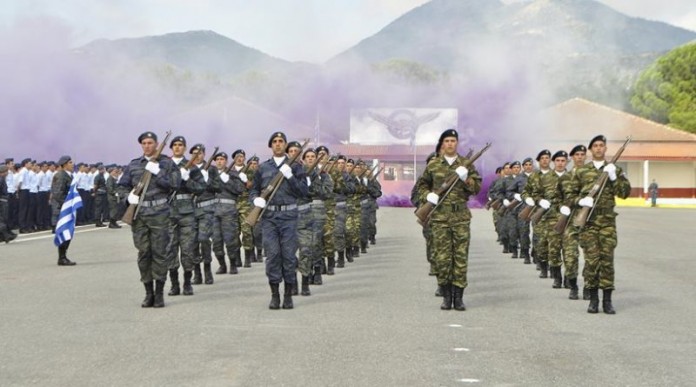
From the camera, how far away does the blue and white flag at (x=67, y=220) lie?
643 inches

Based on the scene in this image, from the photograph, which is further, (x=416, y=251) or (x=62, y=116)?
(x=62, y=116)

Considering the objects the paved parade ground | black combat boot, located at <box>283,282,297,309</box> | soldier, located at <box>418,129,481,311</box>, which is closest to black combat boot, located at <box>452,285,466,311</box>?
soldier, located at <box>418,129,481,311</box>

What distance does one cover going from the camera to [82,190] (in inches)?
1166

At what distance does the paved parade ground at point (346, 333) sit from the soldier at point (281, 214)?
20.1 inches

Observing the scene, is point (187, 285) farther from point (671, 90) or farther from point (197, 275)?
point (671, 90)

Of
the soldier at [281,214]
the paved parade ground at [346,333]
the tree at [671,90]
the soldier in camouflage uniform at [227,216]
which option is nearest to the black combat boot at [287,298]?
the soldier at [281,214]

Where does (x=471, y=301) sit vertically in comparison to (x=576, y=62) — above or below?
below

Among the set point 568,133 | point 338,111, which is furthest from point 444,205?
point 338,111

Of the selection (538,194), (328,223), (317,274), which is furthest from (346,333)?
(538,194)

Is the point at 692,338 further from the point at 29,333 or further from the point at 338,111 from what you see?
the point at 338,111

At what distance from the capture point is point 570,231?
1264cm

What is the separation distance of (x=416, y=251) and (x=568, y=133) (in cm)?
4813

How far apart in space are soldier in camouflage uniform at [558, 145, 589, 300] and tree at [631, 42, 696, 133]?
63.7m

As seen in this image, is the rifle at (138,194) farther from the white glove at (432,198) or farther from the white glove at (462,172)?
the white glove at (462,172)
